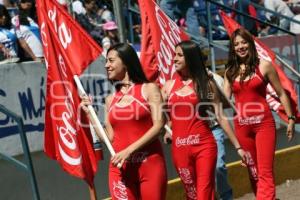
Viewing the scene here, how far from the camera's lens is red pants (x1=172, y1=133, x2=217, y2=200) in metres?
6.47

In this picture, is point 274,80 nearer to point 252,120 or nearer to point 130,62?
point 252,120

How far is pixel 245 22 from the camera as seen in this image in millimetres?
12508

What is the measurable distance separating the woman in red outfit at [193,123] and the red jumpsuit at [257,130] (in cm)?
80

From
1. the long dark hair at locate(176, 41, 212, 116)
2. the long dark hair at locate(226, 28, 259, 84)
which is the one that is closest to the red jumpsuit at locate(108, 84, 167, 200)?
the long dark hair at locate(176, 41, 212, 116)

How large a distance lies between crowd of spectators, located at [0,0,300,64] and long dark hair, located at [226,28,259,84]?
173cm

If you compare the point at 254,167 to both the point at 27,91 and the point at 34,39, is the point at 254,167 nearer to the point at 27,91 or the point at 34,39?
the point at 27,91

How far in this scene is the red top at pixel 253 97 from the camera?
24.1ft

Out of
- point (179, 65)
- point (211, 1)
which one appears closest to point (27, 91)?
point (179, 65)

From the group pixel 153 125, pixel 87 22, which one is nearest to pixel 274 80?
pixel 153 125

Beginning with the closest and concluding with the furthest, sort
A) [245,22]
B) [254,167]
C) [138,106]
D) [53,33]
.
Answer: [138,106] < [53,33] < [254,167] < [245,22]

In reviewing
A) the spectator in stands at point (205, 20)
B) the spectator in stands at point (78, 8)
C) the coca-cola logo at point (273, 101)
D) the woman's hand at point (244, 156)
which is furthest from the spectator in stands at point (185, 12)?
the woman's hand at point (244, 156)

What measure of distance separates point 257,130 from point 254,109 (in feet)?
0.67

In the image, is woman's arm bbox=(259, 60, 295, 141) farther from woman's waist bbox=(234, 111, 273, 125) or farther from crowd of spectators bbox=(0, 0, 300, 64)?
crowd of spectators bbox=(0, 0, 300, 64)

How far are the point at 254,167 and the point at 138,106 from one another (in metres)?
1.96
